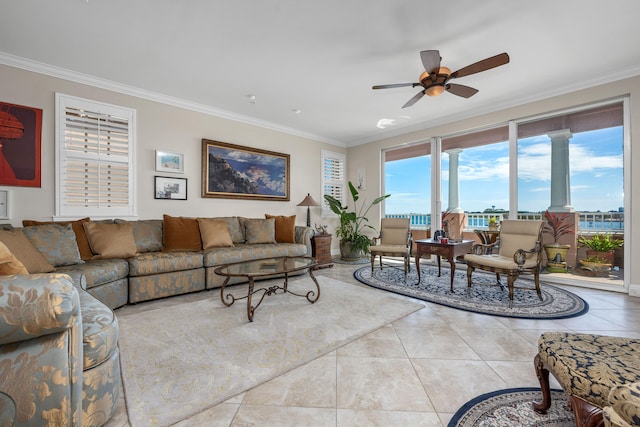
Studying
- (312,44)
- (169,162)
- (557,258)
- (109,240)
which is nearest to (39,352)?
(109,240)

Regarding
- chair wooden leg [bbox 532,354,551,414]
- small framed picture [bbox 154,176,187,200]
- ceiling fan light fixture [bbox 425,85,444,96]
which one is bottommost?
chair wooden leg [bbox 532,354,551,414]

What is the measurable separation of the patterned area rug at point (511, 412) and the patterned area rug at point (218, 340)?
911mm

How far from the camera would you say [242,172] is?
483 centimetres

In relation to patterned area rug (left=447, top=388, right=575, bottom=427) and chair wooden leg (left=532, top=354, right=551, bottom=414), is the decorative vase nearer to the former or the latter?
patterned area rug (left=447, top=388, right=575, bottom=427)

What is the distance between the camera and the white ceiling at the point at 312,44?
227 centimetres

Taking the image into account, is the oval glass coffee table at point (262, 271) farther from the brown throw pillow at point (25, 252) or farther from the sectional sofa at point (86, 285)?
the brown throw pillow at point (25, 252)

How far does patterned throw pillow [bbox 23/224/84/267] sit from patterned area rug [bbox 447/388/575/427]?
3415mm

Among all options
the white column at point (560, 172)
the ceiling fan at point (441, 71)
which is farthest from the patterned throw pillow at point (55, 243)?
the white column at point (560, 172)

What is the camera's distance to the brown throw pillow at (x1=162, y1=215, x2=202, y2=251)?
3.57 m

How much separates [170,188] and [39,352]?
3.41 m

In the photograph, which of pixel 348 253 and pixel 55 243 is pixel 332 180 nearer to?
pixel 348 253

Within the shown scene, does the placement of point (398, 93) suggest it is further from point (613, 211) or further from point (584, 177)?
point (613, 211)

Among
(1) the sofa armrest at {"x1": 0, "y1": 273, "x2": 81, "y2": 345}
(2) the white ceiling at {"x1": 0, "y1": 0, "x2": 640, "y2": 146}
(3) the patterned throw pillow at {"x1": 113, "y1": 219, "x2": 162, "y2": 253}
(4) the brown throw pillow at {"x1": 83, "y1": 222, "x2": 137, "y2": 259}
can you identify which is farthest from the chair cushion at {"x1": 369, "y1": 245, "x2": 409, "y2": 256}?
(1) the sofa armrest at {"x1": 0, "y1": 273, "x2": 81, "y2": 345}

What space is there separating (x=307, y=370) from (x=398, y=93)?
12.2 feet
